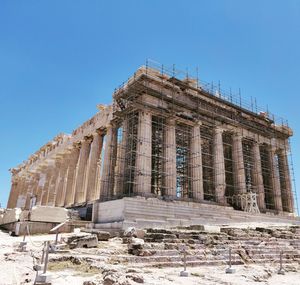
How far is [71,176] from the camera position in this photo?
3728 cm

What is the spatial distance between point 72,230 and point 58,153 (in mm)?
21825

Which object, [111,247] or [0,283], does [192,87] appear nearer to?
[111,247]

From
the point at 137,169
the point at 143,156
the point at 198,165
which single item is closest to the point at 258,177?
the point at 198,165

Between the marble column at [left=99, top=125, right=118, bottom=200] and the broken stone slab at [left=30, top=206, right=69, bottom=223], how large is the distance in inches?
286

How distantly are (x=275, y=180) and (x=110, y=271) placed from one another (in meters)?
34.5

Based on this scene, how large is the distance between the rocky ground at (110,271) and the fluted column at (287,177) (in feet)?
97.3

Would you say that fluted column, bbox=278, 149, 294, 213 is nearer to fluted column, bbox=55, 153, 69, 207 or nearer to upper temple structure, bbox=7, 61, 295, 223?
upper temple structure, bbox=7, 61, 295, 223

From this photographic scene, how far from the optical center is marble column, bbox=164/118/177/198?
27.1m

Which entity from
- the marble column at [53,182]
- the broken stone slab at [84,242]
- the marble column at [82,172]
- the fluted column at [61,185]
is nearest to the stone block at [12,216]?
the marble column at [82,172]

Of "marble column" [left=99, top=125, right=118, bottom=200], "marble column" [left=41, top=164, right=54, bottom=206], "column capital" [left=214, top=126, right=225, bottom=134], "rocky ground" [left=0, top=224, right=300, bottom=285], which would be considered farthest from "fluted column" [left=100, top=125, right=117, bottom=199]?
"rocky ground" [left=0, top=224, right=300, bottom=285]

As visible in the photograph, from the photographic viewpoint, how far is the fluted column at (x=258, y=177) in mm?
34747

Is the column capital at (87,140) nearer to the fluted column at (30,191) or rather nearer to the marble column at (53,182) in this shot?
the marble column at (53,182)

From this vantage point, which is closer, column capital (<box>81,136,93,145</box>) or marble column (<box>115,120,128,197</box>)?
marble column (<box>115,120,128,197</box>)

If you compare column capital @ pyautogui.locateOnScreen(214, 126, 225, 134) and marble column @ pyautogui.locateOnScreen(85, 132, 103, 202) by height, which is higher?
column capital @ pyautogui.locateOnScreen(214, 126, 225, 134)
